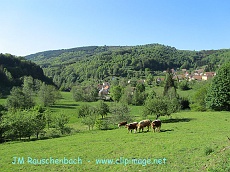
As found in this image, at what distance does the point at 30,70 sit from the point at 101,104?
126 meters

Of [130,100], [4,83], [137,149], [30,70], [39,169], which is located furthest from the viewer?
[30,70]

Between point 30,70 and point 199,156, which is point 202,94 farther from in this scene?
point 30,70

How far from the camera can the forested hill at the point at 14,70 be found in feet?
456

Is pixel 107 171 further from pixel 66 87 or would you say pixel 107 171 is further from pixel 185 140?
pixel 66 87

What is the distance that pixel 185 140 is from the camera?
69.8ft

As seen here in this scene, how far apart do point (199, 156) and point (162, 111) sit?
27584 mm

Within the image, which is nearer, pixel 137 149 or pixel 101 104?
pixel 137 149

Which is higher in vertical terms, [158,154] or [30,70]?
[30,70]

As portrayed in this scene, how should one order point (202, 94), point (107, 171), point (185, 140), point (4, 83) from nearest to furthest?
point (107, 171)
point (185, 140)
point (202, 94)
point (4, 83)

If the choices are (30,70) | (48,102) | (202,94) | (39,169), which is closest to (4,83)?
(30,70)

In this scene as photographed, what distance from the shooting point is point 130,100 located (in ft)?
321

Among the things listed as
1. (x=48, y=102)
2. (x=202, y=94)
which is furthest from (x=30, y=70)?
(x=202, y=94)

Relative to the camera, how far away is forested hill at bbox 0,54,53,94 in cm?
13912

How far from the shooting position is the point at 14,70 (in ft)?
513
